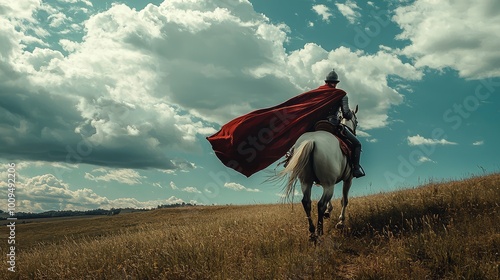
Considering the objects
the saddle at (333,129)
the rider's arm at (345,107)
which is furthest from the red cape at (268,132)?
the saddle at (333,129)

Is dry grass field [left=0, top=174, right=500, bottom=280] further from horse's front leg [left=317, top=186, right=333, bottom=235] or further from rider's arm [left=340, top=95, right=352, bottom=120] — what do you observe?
rider's arm [left=340, top=95, right=352, bottom=120]

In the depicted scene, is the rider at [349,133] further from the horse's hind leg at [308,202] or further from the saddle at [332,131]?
the horse's hind leg at [308,202]

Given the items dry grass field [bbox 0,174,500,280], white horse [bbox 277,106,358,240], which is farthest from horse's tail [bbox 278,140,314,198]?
dry grass field [bbox 0,174,500,280]

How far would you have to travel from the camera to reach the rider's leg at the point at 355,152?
9906 mm

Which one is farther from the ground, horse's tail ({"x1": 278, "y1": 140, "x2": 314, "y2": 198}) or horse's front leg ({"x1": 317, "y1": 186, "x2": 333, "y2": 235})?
horse's tail ({"x1": 278, "y1": 140, "x2": 314, "y2": 198})

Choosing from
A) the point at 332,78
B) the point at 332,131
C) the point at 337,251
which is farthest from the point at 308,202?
the point at 332,78

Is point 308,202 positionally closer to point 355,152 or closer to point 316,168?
point 316,168

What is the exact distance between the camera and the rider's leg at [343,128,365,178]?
991cm

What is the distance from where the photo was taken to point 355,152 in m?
9.96

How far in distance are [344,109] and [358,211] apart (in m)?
3.26

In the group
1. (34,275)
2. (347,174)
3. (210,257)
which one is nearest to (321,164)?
(347,174)

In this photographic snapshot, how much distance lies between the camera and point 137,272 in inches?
343

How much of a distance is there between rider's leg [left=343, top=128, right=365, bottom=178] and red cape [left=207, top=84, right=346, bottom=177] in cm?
85

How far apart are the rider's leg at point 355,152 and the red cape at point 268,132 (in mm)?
846
